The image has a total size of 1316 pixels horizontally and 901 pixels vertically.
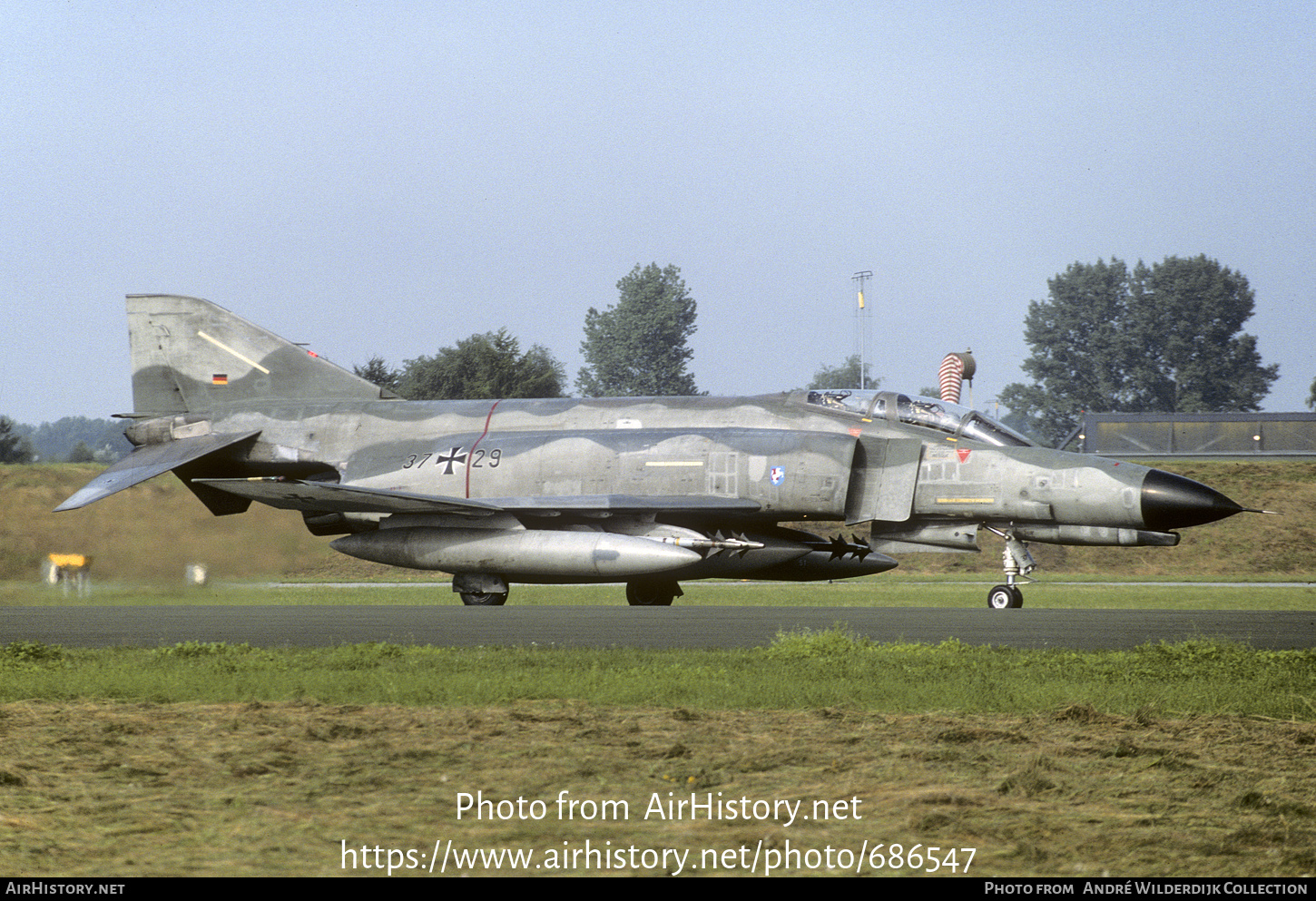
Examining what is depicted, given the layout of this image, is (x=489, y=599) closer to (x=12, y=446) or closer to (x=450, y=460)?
(x=450, y=460)

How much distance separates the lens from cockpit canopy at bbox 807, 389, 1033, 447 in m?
17.5

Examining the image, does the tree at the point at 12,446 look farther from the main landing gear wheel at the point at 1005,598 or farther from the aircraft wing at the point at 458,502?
the main landing gear wheel at the point at 1005,598

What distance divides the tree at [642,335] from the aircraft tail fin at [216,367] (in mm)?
65168

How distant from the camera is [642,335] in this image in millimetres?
88812

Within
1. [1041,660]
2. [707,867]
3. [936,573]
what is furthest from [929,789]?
[936,573]

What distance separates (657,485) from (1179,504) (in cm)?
728

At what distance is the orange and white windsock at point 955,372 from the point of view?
2523 cm

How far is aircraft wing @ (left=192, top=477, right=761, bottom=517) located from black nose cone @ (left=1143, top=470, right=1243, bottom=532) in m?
5.40

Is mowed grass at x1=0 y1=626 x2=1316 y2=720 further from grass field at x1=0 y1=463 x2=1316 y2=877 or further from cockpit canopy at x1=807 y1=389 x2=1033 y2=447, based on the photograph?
cockpit canopy at x1=807 y1=389 x2=1033 y2=447

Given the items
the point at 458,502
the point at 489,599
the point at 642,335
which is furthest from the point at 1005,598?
the point at 642,335

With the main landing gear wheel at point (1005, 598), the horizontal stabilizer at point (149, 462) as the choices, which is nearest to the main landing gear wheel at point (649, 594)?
the main landing gear wheel at point (1005, 598)

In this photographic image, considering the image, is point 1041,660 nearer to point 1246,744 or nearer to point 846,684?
point 846,684

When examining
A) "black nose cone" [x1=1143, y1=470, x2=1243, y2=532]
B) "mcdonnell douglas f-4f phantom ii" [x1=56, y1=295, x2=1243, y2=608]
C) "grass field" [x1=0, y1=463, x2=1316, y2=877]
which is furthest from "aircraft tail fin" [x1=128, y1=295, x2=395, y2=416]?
"black nose cone" [x1=1143, y1=470, x2=1243, y2=532]

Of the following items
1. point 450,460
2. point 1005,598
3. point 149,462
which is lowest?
point 1005,598
